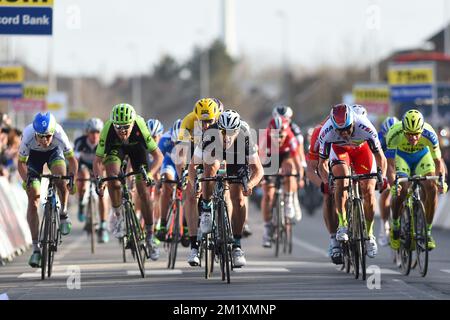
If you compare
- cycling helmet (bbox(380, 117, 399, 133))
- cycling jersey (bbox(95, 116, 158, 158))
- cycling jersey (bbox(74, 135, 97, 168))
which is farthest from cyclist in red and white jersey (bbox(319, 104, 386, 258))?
cycling jersey (bbox(74, 135, 97, 168))

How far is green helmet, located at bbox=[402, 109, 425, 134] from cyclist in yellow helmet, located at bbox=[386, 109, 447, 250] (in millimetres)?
386

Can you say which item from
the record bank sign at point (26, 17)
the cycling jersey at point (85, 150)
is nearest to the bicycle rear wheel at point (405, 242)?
the record bank sign at point (26, 17)

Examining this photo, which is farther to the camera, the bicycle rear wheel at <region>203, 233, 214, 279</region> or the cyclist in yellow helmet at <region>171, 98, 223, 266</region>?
the cyclist in yellow helmet at <region>171, 98, 223, 266</region>

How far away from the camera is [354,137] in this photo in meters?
15.1

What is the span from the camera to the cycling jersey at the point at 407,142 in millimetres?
16188

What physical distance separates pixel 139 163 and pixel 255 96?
130m

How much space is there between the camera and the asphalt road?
13227 millimetres

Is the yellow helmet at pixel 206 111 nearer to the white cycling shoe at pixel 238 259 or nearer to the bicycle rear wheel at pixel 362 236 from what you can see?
the white cycling shoe at pixel 238 259

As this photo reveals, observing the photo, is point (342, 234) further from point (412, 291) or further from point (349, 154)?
point (412, 291)

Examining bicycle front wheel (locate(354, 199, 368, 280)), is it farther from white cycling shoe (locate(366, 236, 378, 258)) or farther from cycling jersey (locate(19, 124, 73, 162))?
cycling jersey (locate(19, 124, 73, 162))

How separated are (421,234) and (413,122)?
1293mm

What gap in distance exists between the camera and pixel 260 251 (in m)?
20.8

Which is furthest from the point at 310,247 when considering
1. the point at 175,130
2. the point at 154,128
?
the point at 175,130

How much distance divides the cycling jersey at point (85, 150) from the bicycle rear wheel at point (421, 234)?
25.1 ft
